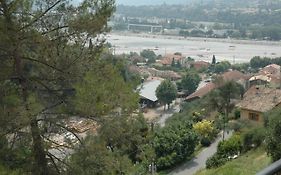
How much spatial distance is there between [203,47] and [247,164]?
42.8 m

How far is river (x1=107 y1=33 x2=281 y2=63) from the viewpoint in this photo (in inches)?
1711

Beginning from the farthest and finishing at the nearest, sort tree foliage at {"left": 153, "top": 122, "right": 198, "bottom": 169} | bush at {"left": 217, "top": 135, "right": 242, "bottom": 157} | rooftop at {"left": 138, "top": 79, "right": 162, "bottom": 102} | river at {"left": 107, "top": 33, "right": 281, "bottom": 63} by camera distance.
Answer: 1. river at {"left": 107, "top": 33, "right": 281, "bottom": 63}
2. rooftop at {"left": 138, "top": 79, "right": 162, "bottom": 102}
3. tree foliage at {"left": 153, "top": 122, "right": 198, "bottom": 169}
4. bush at {"left": 217, "top": 135, "right": 242, "bottom": 157}

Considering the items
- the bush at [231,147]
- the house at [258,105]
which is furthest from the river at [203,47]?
the bush at [231,147]

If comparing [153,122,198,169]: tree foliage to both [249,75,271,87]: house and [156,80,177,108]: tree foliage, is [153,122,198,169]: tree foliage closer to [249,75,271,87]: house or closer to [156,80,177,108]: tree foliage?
[156,80,177,108]: tree foliage

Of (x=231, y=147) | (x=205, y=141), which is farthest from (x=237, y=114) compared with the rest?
(x=231, y=147)

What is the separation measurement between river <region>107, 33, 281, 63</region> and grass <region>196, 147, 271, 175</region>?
31.5m

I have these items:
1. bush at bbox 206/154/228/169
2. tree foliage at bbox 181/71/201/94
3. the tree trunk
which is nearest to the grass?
bush at bbox 206/154/228/169

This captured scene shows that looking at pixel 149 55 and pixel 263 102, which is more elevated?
pixel 263 102

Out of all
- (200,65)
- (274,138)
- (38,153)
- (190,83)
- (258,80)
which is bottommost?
(200,65)

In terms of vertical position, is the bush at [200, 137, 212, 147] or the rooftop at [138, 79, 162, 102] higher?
the bush at [200, 137, 212, 147]

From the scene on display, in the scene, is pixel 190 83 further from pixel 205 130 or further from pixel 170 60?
pixel 205 130

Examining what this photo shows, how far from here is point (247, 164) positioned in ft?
25.3

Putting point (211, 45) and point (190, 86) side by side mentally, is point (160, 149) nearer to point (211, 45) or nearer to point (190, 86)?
point (190, 86)

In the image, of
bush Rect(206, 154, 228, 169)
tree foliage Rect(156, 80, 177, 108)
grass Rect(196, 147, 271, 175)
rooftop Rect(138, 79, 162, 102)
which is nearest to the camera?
grass Rect(196, 147, 271, 175)
